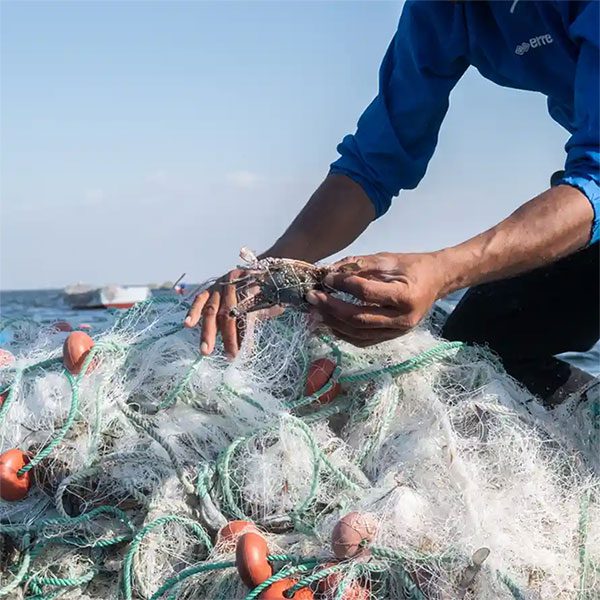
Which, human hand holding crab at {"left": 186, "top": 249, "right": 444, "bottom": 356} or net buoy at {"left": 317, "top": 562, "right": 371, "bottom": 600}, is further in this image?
human hand holding crab at {"left": 186, "top": 249, "right": 444, "bottom": 356}

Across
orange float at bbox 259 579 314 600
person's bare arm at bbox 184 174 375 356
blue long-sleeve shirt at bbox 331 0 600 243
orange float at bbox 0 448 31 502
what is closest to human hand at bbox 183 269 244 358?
person's bare arm at bbox 184 174 375 356

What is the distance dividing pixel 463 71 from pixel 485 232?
3.43ft

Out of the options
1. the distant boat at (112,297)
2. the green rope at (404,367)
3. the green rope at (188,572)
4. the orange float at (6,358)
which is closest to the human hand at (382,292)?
the green rope at (404,367)

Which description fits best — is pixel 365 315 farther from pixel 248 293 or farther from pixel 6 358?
pixel 6 358

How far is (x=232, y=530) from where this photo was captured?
183 cm

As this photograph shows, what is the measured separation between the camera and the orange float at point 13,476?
202 centimetres

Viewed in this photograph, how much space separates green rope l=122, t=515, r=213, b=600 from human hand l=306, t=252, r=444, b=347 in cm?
57

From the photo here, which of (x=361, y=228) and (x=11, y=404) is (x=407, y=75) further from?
(x=11, y=404)

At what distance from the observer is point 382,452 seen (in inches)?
78.4

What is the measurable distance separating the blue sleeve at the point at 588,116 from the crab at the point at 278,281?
683 mm

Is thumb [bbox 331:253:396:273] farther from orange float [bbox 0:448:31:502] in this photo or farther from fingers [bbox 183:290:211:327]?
orange float [bbox 0:448:31:502]

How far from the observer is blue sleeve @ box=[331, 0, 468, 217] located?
2.69 metres

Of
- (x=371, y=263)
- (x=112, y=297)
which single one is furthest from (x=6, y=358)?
(x=112, y=297)

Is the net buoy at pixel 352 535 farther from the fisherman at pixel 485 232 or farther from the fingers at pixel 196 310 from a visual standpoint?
the fingers at pixel 196 310
